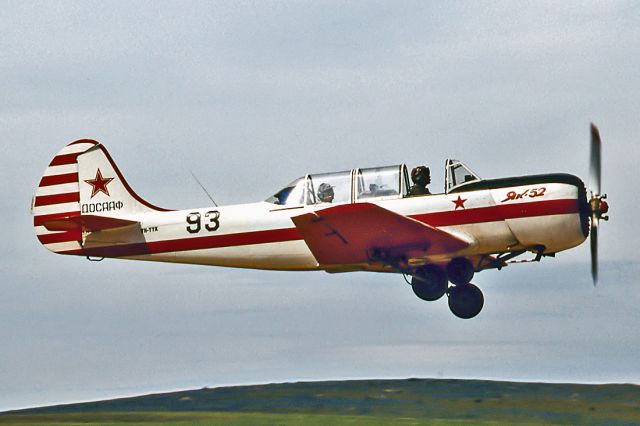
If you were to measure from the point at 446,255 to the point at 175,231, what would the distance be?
5.33 m

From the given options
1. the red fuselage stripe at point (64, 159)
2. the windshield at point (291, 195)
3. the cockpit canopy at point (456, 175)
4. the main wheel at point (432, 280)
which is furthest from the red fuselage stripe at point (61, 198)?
the cockpit canopy at point (456, 175)

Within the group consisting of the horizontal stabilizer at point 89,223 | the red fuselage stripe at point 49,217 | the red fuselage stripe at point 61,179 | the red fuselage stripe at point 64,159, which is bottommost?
the horizontal stabilizer at point 89,223

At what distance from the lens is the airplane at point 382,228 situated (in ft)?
47.9

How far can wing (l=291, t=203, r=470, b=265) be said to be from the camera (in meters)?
14.2

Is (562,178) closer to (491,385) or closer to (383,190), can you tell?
(383,190)

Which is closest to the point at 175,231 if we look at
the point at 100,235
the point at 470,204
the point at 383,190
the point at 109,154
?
the point at 100,235

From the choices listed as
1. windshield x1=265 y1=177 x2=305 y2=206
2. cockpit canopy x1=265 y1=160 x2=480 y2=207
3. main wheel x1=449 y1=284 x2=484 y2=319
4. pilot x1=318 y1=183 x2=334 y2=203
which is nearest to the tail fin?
windshield x1=265 y1=177 x2=305 y2=206

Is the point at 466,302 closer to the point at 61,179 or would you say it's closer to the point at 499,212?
the point at 499,212

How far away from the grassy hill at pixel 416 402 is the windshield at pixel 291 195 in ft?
57.6

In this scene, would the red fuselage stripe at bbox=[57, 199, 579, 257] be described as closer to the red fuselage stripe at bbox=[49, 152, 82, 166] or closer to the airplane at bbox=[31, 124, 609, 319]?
the airplane at bbox=[31, 124, 609, 319]

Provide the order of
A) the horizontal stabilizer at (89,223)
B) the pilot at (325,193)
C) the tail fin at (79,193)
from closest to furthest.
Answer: the pilot at (325,193) → the horizontal stabilizer at (89,223) → the tail fin at (79,193)

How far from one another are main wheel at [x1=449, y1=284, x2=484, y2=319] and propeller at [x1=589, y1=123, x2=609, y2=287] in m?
2.02

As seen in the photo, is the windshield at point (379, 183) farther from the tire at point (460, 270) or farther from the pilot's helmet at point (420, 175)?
the tire at point (460, 270)

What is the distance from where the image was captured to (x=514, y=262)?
1603 centimetres
